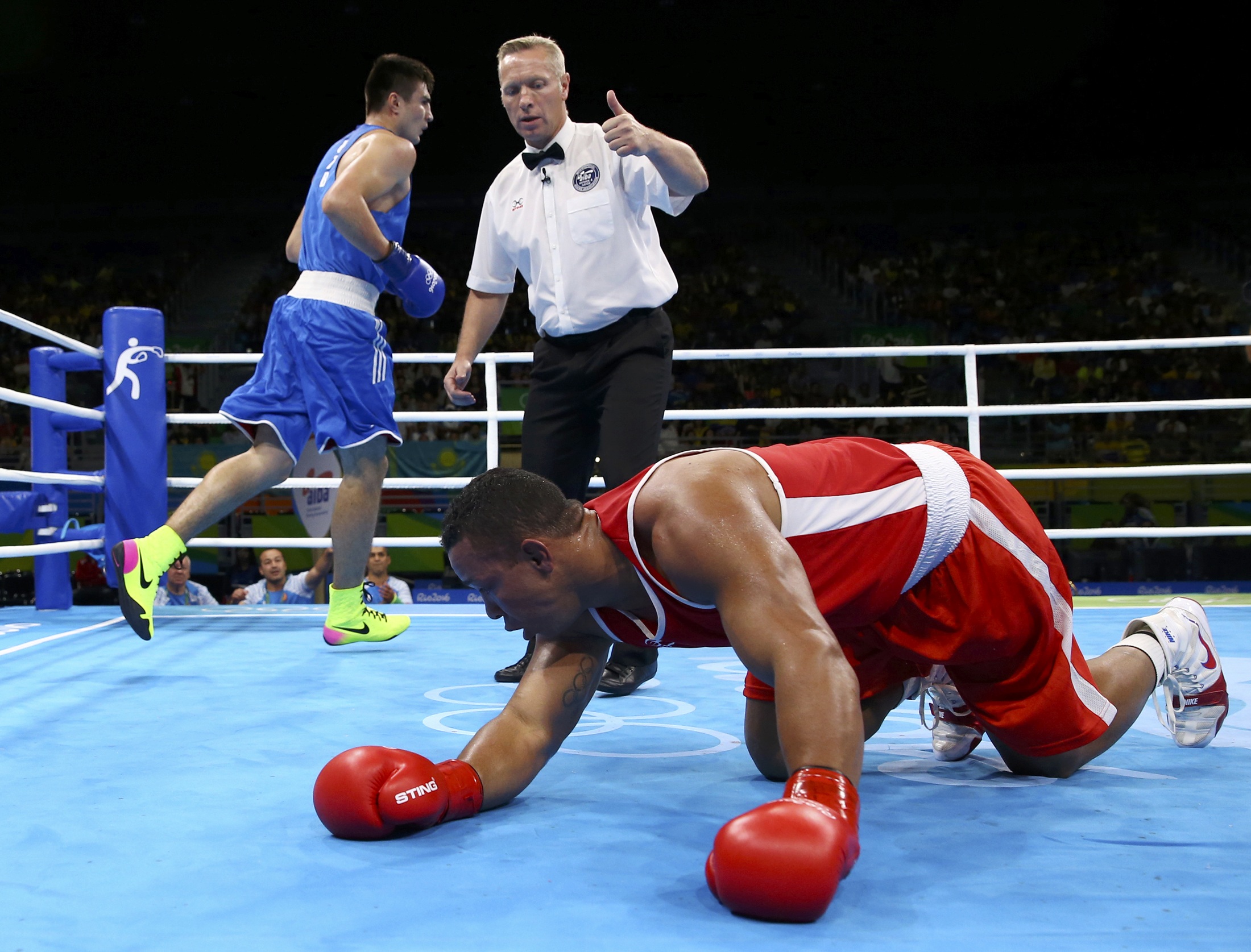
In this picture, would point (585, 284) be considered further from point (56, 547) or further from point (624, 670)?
point (56, 547)

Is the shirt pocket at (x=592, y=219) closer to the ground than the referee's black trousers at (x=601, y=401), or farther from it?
farther from it

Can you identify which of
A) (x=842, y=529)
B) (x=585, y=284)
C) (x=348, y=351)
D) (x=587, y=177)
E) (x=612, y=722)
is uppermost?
(x=587, y=177)

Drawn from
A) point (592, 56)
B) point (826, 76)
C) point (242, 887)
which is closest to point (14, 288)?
point (592, 56)

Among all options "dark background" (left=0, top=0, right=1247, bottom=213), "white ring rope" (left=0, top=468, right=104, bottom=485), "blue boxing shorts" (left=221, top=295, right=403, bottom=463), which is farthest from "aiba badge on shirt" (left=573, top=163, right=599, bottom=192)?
"dark background" (left=0, top=0, right=1247, bottom=213)

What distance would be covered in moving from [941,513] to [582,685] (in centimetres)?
51

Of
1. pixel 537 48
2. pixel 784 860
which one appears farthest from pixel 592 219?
pixel 784 860

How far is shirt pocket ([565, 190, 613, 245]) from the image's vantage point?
2369 millimetres

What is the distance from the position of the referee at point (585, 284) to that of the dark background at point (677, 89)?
28.3 ft

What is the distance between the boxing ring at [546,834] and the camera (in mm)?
905

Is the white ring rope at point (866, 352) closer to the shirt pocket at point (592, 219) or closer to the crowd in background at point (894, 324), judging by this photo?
the shirt pocket at point (592, 219)

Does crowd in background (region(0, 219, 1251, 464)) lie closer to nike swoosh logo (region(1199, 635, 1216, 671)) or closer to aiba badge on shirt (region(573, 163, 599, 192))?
aiba badge on shirt (region(573, 163, 599, 192))

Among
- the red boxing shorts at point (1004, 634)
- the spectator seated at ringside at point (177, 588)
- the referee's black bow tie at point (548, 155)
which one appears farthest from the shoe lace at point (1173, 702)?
the spectator seated at ringside at point (177, 588)

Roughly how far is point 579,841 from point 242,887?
35 cm

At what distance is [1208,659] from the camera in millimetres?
1614
